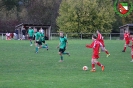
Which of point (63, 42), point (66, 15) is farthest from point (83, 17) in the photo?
point (63, 42)


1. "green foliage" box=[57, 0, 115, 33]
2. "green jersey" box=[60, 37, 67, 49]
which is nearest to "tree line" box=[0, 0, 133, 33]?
→ "green foliage" box=[57, 0, 115, 33]

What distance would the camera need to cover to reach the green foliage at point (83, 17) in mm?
66188

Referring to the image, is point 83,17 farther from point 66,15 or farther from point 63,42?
point 63,42

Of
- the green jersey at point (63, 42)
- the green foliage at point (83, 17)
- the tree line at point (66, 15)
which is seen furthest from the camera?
the tree line at point (66, 15)

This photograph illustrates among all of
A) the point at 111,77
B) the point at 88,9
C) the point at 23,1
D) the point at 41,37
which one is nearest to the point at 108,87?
the point at 111,77

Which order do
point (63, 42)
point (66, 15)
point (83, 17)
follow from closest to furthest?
point (63, 42) < point (83, 17) < point (66, 15)

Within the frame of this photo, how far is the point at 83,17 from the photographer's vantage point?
66625 mm

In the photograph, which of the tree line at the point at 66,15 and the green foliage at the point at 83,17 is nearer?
the green foliage at the point at 83,17

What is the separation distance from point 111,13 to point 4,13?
25.6 metres

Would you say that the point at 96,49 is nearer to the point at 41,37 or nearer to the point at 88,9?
the point at 41,37

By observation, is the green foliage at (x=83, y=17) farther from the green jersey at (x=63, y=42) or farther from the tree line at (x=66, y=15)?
the green jersey at (x=63, y=42)

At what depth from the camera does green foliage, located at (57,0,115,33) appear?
2606 inches

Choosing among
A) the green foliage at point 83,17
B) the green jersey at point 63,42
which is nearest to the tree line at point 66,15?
the green foliage at point 83,17

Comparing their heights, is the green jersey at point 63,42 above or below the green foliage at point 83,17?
below
